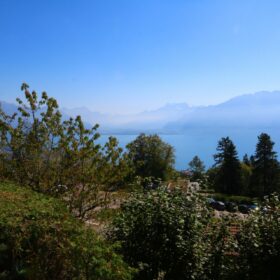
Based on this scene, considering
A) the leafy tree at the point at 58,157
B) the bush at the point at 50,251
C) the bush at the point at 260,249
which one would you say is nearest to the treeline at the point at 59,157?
the leafy tree at the point at 58,157

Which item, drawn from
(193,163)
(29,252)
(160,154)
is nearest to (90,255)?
(29,252)

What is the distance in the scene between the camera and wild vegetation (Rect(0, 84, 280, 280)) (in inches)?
123

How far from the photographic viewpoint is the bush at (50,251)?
291 centimetres

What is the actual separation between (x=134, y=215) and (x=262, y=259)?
196cm

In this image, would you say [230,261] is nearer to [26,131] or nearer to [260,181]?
[26,131]

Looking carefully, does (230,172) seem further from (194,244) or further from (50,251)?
(50,251)

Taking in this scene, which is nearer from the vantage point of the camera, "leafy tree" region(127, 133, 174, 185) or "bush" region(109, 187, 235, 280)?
"bush" region(109, 187, 235, 280)

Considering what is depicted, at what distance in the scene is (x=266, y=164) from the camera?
41.1 meters

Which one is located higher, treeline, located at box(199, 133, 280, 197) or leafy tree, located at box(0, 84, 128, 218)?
leafy tree, located at box(0, 84, 128, 218)

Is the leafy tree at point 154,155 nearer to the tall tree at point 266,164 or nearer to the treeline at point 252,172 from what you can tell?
the treeline at point 252,172

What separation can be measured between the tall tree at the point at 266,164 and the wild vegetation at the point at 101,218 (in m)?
35.2

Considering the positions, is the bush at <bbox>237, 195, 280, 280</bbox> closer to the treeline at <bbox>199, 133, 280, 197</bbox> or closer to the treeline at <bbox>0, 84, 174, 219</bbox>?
the treeline at <bbox>0, 84, 174, 219</bbox>

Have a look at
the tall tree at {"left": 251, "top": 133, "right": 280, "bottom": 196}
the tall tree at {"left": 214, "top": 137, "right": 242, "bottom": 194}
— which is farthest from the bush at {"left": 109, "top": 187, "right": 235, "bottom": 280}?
the tall tree at {"left": 214, "top": 137, "right": 242, "bottom": 194}

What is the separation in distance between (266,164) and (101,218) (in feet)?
123
